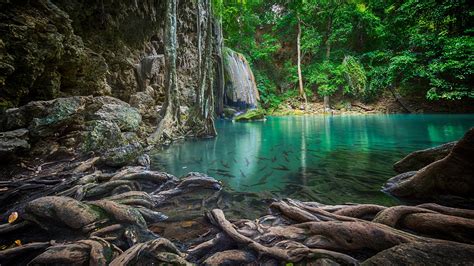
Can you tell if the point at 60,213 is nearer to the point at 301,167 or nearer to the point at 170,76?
the point at 301,167

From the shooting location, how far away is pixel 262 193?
110 inches

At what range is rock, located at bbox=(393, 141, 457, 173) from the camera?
2564 millimetres

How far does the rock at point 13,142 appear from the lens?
9.74 ft

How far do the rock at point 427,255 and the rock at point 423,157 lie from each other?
73.7 inches

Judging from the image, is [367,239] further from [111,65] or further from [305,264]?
[111,65]

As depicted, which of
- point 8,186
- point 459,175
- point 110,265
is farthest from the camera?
point 8,186

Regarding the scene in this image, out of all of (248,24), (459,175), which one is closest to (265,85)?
(248,24)

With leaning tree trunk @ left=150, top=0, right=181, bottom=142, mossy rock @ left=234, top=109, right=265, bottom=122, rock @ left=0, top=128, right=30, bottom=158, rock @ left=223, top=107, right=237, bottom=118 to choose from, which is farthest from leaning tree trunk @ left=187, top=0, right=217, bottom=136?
rock @ left=223, top=107, right=237, bottom=118

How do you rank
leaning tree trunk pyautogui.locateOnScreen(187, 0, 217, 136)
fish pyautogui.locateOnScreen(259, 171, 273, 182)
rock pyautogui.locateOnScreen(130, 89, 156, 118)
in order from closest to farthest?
1. fish pyautogui.locateOnScreen(259, 171, 273, 182)
2. rock pyautogui.locateOnScreen(130, 89, 156, 118)
3. leaning tree trunk pyautogui.locateOnScreen(187, 0, 217, 136)

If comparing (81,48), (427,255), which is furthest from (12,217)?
(81,48)

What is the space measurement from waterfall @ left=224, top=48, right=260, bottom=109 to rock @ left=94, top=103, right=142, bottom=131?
38.4 ft

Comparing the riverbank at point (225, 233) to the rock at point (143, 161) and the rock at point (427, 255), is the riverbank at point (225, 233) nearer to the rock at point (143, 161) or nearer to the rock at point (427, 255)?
the rock at point (427, 255)

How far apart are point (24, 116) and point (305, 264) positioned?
4821mm

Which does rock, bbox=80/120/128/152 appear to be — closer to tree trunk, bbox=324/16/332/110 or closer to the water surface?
the water surface
